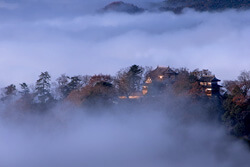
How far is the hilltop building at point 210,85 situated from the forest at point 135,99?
51 cm

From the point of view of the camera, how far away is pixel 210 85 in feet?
107

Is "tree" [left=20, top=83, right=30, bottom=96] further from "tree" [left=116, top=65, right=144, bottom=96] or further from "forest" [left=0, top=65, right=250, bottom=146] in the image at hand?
"tree" [left=116, top=65, right=144, bottom=96]

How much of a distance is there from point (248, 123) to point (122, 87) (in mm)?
11516

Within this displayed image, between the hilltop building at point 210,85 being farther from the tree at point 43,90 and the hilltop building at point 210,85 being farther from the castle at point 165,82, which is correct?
the tree at point 43,90

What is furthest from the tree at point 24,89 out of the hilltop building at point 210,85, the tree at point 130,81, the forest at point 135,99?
the hilltop building at point 210,85

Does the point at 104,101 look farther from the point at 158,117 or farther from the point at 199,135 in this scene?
the point at 199,135

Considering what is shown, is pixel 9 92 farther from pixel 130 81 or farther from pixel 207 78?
pixel 207 78

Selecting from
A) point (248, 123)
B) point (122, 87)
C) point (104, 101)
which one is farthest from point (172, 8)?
point (248, 123)

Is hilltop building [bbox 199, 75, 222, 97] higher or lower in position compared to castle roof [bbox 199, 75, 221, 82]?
A: lower

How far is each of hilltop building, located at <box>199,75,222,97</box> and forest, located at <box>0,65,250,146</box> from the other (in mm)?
515

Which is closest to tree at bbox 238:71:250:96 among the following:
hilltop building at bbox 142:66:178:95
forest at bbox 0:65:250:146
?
forest at bbox 0:65:250:146

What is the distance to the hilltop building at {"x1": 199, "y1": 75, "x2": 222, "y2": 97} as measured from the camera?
32.4 m

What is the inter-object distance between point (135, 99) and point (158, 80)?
13.4 ft

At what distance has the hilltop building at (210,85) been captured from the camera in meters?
32.4
